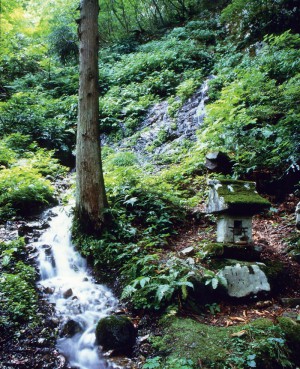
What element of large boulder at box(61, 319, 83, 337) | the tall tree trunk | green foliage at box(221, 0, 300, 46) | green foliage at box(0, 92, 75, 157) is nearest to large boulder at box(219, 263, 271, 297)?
large boulder at box(61, 319, 83, 337)

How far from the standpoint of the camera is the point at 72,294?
15.8ft

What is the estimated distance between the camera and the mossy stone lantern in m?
4.49

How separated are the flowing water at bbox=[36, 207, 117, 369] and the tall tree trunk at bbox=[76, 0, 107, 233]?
702mm

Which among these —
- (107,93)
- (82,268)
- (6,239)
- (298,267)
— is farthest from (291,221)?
(107,93)

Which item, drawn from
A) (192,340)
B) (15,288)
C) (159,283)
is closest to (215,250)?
(159,283)

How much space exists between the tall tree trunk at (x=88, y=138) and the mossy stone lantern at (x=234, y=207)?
2.42m

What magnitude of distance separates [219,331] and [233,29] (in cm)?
1783

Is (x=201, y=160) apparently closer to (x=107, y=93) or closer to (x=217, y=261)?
(x=217, y=261)

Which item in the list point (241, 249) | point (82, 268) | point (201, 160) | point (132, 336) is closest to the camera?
point (132, 336)

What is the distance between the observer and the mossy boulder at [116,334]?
3635 millimetres

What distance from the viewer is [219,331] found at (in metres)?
3.47

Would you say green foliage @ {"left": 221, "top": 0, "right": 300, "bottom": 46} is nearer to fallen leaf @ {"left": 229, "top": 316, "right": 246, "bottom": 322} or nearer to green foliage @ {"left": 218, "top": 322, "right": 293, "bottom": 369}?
fallen leaf @ {"left": 229, "top": 316, "right": 246, "bottom": 322}

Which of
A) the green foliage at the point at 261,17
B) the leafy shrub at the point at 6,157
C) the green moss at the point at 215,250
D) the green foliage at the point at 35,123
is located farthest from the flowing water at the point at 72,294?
the green foliage at the point at 261,17

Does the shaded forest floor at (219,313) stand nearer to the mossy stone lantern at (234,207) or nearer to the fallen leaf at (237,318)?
the fallen leaf at (237,318)
